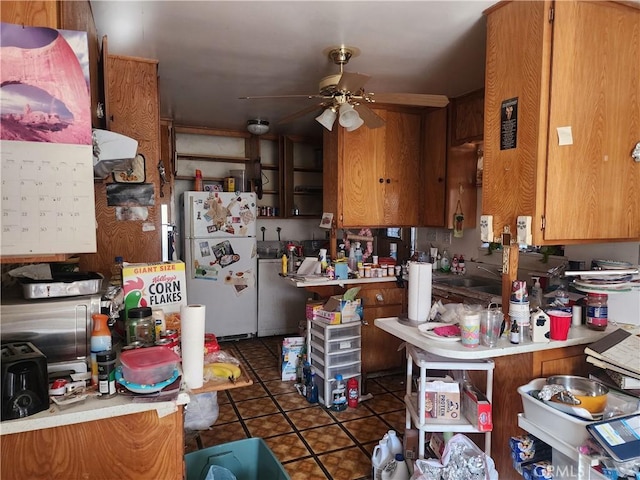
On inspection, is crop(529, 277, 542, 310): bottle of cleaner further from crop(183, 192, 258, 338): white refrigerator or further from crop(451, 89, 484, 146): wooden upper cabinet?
crop(183, 192, 258, 338): white refrigerator

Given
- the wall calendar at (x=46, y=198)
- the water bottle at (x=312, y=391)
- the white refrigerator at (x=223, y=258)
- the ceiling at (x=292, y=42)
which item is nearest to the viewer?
the wall calendar at (x=46, y=198)

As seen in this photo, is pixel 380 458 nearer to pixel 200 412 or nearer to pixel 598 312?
pixel 200 412

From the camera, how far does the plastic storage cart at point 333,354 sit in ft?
9.77

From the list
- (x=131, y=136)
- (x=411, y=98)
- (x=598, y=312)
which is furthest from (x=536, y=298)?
(x=131, y=136)

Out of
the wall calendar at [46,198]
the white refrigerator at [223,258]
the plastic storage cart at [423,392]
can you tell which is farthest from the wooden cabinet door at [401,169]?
the wall calendar at [46,198]

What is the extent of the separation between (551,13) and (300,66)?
1482 millimetres

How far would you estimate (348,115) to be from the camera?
2428 millimetres

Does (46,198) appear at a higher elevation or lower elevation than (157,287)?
higher

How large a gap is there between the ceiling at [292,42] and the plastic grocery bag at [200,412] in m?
2.12

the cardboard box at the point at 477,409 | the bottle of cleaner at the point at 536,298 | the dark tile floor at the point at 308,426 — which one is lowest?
the dark tile floor at the point at 308,426

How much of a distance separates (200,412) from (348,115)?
81.3 inches

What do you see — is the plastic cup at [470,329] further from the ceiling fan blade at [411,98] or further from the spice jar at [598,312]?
the ceiling fan blade at [411,98]

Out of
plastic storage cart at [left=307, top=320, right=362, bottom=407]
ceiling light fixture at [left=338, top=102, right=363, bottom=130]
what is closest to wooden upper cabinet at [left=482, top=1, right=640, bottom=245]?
ceiling light fixture at [left=338, top=102, right=363, bottom=130]

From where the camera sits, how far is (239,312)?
4.52m
